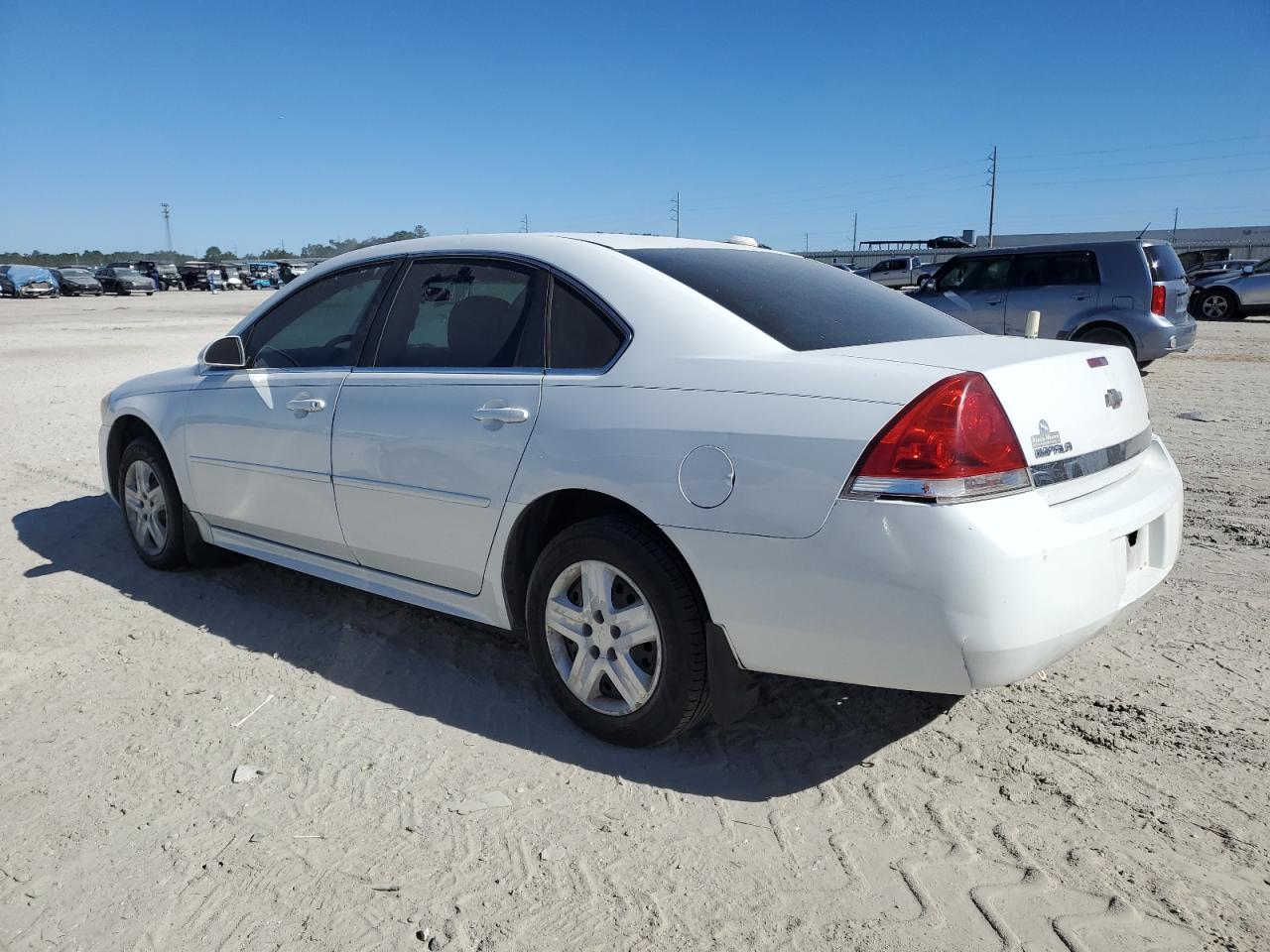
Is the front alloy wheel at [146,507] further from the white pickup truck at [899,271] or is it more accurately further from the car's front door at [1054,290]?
the white pickup truck at [899,271]

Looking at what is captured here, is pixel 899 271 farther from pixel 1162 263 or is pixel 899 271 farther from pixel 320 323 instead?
pixel 320 323

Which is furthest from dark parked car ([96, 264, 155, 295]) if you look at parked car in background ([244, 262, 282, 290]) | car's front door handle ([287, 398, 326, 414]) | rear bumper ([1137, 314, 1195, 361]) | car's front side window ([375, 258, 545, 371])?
car's front side window ([375, 258, 545, 371])

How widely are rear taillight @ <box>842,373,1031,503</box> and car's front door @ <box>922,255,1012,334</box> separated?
1070 cm

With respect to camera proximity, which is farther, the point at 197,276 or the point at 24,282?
the point at 197,276

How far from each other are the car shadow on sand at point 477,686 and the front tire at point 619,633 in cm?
16

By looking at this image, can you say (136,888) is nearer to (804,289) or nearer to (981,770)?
(981,770)

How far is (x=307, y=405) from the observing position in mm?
4086

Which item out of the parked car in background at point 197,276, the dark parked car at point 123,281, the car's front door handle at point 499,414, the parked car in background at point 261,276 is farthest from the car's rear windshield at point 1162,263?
the parked car in background at point 197,276

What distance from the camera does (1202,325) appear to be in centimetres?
2081

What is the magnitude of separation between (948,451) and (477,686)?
2.04 m

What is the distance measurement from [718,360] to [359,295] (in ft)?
6.41

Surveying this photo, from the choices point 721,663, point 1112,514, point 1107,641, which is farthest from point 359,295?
point 1107,641

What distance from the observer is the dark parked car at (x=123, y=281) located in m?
49.7

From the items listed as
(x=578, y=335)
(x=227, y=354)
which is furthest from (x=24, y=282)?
(x=578, y=335)
